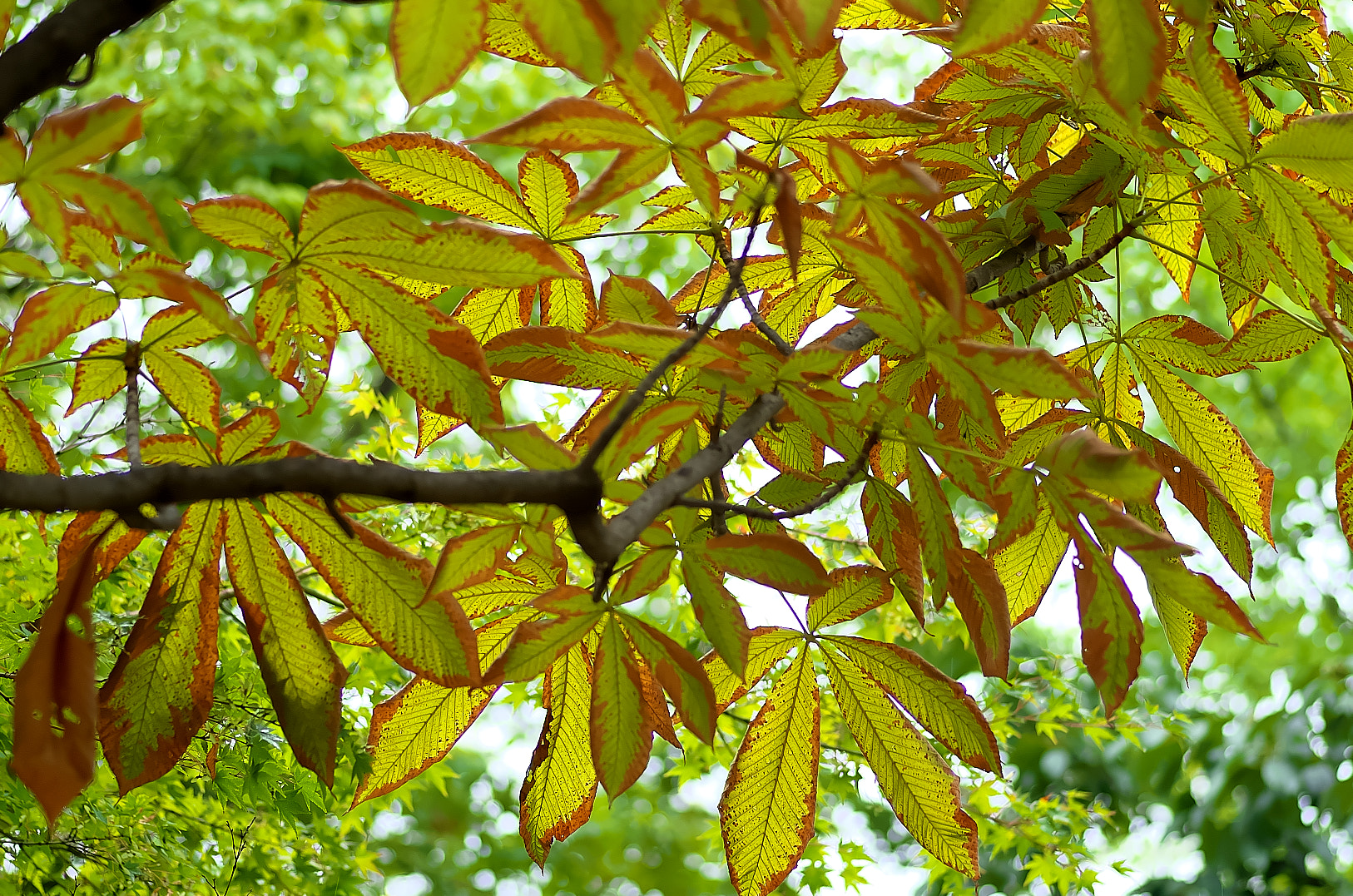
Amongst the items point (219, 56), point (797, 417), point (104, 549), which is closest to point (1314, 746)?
point (797, 417)

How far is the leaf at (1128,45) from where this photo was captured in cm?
48

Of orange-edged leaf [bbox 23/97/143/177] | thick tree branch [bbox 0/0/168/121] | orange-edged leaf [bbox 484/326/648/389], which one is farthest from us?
orange-edged leaf [bbox 484/326/648/389]

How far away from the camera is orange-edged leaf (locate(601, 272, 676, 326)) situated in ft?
2.36

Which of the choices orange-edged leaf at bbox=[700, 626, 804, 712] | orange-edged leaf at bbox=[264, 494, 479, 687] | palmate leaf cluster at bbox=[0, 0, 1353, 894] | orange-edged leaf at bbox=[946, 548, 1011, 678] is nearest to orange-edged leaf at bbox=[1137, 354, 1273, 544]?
palmate leaf cluster at bbox=[0, 0, 1353, 894]

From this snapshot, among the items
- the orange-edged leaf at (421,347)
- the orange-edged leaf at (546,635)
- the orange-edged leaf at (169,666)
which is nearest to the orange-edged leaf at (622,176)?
the orange-edged leaf at (421,347)

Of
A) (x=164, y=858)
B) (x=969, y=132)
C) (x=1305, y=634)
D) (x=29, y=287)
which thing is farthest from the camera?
(x=1305, y=634)

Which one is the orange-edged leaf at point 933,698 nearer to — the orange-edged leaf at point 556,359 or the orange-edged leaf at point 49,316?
the orange-edged leaf at point 556,359

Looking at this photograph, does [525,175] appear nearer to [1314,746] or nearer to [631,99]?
[631,99]

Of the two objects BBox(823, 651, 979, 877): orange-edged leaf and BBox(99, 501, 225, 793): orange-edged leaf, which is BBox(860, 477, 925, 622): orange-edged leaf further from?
BBox(99, 501, 225, 793): orange-edged leaf

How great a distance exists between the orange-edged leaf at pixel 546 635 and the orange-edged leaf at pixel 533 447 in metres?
0.09

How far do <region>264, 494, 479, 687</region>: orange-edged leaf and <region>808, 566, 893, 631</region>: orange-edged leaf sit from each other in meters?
0.28

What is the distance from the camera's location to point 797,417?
0.62 m

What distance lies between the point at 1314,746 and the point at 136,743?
3.75m

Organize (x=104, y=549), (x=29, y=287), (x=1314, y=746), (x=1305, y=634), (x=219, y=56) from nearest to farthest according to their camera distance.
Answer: (x=104, y=549) → (x=29, y=287) → (x=1314, y=746) → (x=219, y=56) → (x=1305, y=634)
